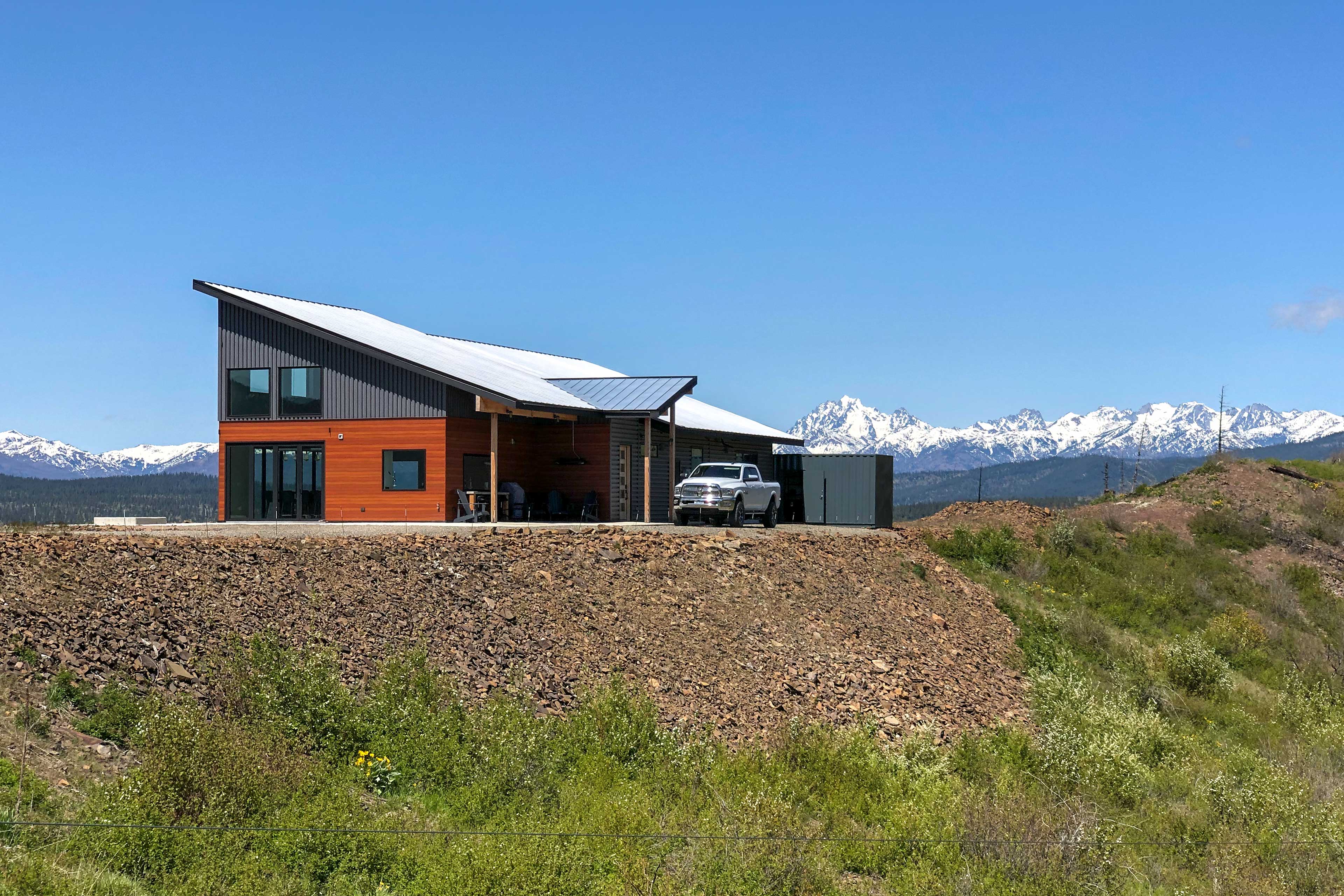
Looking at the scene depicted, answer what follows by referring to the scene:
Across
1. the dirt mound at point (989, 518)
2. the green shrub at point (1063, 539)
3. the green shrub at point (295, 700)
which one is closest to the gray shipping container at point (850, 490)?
the dirt mound at point (989, 518)

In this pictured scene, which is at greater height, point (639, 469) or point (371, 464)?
point (371, 464)

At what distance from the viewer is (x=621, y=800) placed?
35.7 feet

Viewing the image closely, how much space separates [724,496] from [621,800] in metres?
20.8

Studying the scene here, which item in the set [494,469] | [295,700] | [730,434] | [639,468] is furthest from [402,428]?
[295,700]

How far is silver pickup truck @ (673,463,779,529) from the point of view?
3152cm

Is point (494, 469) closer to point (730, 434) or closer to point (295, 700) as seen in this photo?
point (730, 434)

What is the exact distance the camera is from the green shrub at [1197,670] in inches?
998

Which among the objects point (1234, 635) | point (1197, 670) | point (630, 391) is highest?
point (630, 391)

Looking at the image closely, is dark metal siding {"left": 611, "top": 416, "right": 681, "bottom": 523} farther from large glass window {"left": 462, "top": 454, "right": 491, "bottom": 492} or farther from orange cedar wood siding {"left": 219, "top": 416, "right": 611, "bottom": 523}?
large glass window {"left": 462, "top": 454, "right": 491, "bottom": 492}

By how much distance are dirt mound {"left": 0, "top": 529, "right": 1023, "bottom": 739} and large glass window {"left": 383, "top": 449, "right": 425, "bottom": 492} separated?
710 centimetres

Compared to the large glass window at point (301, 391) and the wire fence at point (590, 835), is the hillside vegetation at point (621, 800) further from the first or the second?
the large glass window at point (301, 391)

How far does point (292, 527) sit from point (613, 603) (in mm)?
10788

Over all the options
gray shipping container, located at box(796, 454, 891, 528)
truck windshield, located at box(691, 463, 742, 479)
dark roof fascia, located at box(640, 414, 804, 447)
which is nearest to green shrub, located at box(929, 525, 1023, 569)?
gray shipping container, located at box(796, 454, 891, 528)

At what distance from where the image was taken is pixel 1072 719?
63.4ft
